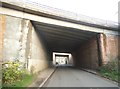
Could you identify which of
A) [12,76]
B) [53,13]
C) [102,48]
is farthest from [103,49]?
[12,76]

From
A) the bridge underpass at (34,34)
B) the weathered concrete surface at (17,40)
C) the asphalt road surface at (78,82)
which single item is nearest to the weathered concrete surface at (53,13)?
the bridge underpass at (34,34)

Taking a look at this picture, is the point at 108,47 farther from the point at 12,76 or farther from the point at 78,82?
the point at 12,76

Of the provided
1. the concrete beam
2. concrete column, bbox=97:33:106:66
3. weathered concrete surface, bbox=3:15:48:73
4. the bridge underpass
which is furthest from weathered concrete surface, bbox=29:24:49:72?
concrete column, bbox=97:33:106:66

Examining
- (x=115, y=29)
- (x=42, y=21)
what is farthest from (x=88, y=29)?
(x=42, y=21)

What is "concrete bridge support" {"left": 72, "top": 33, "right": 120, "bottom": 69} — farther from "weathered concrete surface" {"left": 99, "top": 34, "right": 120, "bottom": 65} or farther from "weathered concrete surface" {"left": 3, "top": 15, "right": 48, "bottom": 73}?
"weathered concrete surface" {"left": 3, "top": 15, "right": 48, "bottom": 73}

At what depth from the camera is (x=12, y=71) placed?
10.4 m

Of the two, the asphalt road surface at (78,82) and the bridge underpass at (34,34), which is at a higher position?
the bridge underpass at (34,34)

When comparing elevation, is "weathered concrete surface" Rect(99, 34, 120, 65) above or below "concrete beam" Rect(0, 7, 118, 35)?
below

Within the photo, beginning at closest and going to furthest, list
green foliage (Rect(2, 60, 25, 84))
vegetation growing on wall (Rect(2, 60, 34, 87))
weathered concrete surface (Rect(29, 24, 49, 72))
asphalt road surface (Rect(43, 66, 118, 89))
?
vegetation growing on wall (Rect(2, 60, 34, 87)) → green foliage (Rect(2, 60, 25, 84)) → asphalt road surface (Rect(43, 66, 118, 89)) → weathered concrete surface (Rect(29, 24, 49, 72))

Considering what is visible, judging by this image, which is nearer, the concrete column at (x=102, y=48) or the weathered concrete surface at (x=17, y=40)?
the weathered concrete surface at (x=17, y=40)

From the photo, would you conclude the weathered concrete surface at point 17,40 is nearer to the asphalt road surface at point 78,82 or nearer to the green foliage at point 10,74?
the green foliage at point 10,74

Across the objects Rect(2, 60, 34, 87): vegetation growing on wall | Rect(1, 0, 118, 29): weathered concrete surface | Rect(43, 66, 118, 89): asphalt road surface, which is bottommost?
Rect(43, 66, 118, 89): asphalt road surface

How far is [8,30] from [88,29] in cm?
954

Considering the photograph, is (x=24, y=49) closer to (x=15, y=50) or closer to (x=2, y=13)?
(x=15, y=50)
